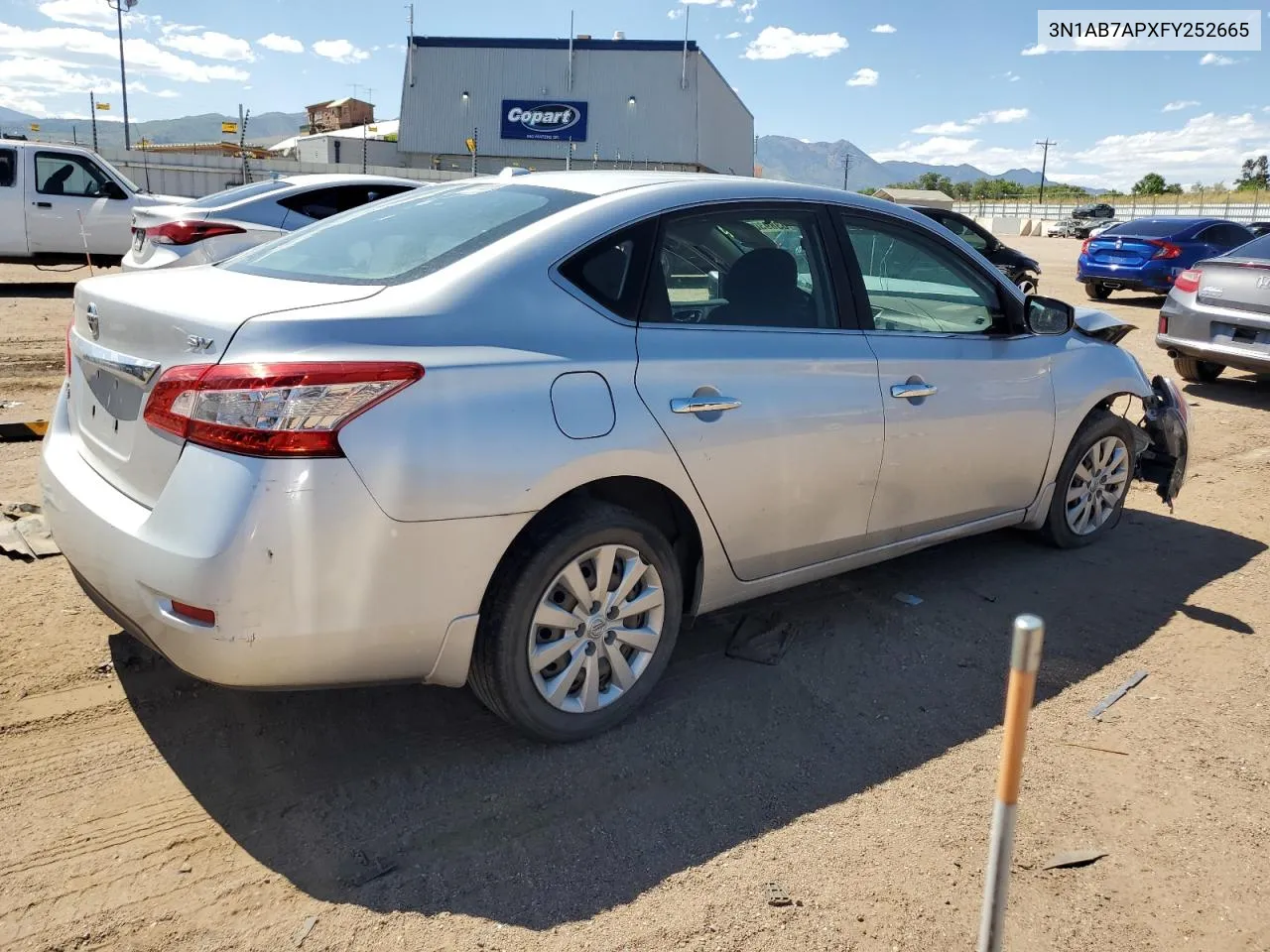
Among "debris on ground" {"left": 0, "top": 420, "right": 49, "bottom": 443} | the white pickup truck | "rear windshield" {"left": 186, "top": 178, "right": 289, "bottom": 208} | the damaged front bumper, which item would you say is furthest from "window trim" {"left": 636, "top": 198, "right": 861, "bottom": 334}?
the white pickup truck

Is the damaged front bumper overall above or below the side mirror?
below

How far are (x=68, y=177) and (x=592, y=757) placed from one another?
13560 mm

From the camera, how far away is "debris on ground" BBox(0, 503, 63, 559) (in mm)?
4305

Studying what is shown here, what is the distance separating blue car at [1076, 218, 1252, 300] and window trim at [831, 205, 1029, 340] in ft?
43.4

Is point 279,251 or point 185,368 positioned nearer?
point 185,368

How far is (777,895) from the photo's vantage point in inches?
99.9

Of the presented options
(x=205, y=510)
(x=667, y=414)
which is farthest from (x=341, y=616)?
(x=667, y=414)

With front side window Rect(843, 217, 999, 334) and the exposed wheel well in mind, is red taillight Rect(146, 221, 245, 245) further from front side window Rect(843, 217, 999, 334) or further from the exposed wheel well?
the exposed wheel well

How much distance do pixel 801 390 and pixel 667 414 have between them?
→ 24.1 inches

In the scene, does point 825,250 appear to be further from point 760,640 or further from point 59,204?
point 59,204

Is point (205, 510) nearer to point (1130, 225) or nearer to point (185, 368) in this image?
point (185, 368)

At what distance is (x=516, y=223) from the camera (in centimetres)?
313

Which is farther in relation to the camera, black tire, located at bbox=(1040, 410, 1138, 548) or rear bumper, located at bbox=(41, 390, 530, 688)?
black tire, located at bbox=(1040, 410, 1138, 548)

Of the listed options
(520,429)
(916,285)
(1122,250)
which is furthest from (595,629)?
(1122,250)
